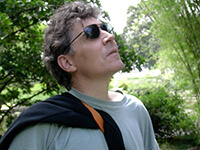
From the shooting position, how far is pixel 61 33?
136 centimetres

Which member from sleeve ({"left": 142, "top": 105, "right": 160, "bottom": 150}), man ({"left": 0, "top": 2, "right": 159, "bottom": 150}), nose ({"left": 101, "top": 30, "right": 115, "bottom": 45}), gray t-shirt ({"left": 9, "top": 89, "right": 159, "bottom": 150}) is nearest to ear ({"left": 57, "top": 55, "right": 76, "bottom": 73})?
man ({"left": 0, "top": 2, "right": 159, "bottom": 150})

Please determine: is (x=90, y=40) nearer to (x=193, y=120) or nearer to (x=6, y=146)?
(x=6, y=146)

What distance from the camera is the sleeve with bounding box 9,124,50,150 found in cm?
94

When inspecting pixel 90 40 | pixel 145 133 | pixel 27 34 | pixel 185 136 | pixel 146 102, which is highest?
pixel 27 34

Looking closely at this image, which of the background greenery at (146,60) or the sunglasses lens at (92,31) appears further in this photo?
the background greenery at (146,60)

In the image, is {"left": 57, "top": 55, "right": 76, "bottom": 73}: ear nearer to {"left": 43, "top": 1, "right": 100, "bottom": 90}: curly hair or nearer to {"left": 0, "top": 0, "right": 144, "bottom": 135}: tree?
{"left": 43, "top": 1, "right": 100, "bottom": 90}: curly hair

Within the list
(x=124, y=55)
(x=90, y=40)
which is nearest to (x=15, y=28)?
(x=124, y=55)

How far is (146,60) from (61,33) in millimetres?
2869

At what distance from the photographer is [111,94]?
4.75 ft

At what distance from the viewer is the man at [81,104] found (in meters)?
0.99

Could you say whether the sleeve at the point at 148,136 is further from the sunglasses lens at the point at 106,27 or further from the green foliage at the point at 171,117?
the green foliage at the point at 171,117

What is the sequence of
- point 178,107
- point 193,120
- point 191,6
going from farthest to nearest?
point 178,107 < point 193,120 < point 191,6

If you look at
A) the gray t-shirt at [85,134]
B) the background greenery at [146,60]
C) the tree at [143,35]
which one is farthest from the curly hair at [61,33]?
the tree at [143,35]

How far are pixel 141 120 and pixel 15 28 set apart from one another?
7.59 ft
